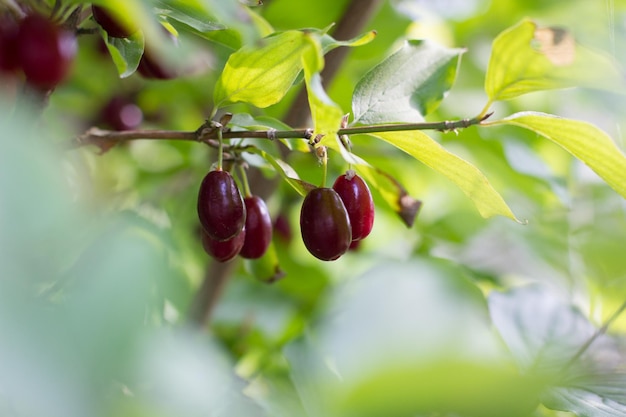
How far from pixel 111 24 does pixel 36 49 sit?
0.06 metres

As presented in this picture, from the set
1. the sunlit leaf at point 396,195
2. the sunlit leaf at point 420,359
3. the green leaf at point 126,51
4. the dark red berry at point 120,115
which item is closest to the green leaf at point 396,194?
the sunlit leaf at point 396,195

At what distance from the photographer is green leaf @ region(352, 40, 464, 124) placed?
1.97 feet

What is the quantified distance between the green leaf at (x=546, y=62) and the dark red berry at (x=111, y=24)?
0.29m

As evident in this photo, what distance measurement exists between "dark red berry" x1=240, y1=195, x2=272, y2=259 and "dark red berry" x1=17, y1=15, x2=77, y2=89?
0.22m

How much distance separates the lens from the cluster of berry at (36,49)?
0.48 meters

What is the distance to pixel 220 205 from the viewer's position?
56cm

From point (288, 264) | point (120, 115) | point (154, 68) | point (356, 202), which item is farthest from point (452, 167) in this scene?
point (120, 115)

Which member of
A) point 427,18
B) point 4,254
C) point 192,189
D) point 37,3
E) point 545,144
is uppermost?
point 427,18

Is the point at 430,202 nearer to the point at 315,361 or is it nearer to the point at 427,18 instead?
the point at 427,18

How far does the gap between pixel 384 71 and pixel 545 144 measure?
0.80 metres

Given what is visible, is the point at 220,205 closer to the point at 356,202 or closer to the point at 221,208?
the point at 221,208

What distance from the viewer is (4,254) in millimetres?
218

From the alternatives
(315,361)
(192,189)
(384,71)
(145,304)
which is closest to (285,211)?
(192,189)

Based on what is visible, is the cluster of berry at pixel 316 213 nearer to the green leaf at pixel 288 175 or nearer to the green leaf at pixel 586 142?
the green leaf at pixel 288 175
